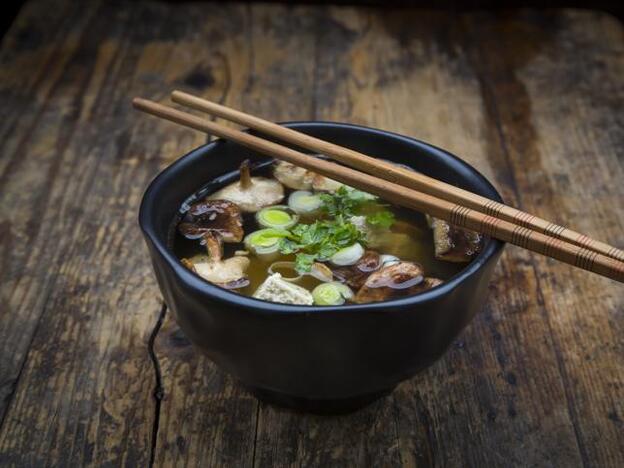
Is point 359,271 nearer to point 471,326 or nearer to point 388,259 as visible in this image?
point 388,259

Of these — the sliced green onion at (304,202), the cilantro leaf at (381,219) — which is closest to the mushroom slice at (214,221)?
the sliced green onion at (304,202)

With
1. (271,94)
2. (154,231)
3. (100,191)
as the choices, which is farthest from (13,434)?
(271,94)

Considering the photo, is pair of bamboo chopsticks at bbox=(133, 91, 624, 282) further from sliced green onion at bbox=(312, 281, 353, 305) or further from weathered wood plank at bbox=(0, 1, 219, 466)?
weathered wood plank at bbox=(0, 1, 219, 466)

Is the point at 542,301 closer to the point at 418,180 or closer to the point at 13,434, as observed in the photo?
the point at 418,180

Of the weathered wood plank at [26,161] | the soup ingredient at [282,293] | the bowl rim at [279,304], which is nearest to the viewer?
the bowl rim at [279,304]

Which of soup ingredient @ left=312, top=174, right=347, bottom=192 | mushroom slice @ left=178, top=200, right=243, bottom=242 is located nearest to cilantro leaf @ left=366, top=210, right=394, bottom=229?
soup ingredient @ left=312, top=174, right=347, bottom=192

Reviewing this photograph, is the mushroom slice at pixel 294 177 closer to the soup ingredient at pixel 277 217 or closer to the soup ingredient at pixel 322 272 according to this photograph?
the soup ingredient at pixel 277 217
